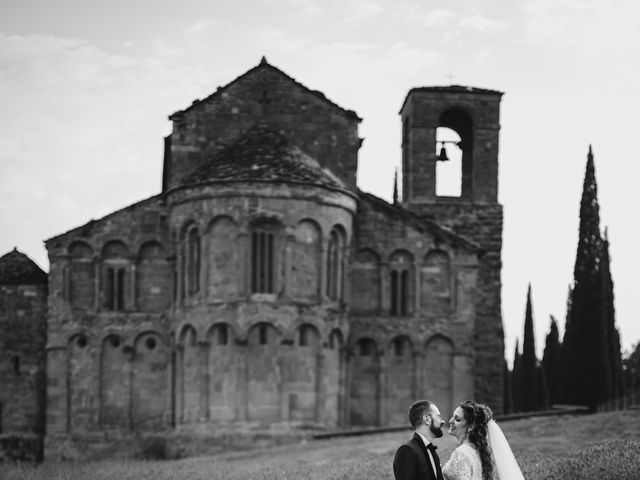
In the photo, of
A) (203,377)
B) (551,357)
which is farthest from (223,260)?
(551,357)

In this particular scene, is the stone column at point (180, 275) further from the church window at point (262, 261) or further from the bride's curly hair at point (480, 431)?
the bride's curly hair at point (480, 431)

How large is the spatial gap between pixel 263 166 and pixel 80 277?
23.9 ft

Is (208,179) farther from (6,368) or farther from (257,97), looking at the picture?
(6,368)

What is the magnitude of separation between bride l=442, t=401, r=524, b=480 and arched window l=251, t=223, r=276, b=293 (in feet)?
84.7

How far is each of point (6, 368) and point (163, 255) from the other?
6.02 meters

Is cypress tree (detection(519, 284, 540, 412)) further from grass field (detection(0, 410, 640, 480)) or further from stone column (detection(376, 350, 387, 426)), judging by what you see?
grass field (detection(0, 410, 640, 480))

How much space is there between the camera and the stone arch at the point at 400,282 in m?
44.9

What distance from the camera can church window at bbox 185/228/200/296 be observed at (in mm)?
42344

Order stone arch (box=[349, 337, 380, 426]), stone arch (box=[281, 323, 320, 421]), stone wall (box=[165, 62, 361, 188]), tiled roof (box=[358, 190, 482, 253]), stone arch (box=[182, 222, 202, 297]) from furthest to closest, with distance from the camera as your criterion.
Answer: stone wall (box=[165, 62, 361, 188])
tiled roof (box=[358, 190, 482, 253])
stone arch (box=[349, 337, 380, 426])
stone arch (box=[182, 222, 202, 297])
stone arch (box=[281, 323, 320, 421])

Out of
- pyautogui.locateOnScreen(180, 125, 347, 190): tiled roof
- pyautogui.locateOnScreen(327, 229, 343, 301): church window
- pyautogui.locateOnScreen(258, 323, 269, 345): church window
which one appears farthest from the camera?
pyautogui.locateOnScreen(327, 229, 343, 301): church window

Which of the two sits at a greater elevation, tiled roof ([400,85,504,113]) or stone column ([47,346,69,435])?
tiled roof ([400,85,504,113])

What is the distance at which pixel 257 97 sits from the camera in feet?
151

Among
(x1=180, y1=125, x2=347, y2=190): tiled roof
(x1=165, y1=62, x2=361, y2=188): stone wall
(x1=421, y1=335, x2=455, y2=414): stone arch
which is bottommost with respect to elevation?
(x1=421, y1=335, x2=455, y2=414): stone arch

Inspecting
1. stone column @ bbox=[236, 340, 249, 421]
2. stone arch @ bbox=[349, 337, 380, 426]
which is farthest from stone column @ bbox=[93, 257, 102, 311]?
stone arch @ bbox=[349, 337, 380, 426]
